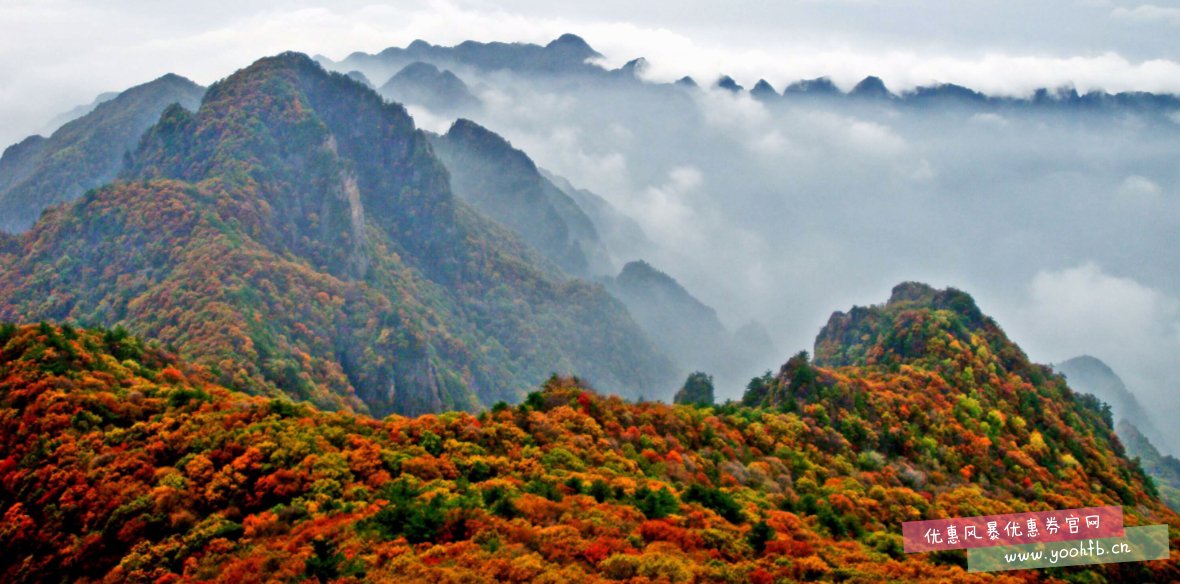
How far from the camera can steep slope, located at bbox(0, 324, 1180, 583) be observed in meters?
26.4

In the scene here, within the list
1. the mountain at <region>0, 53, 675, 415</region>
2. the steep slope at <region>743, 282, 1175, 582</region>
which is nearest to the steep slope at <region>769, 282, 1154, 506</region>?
the steep slope at <region>743, 282, 1175, 582</region>

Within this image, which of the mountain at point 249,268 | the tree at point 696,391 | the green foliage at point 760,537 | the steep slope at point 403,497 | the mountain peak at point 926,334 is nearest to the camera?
the steep slope at point 403,497

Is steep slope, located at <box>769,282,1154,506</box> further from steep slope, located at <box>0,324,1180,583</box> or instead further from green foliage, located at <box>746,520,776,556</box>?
green foliage, located at <box>746,520,776,556</box>

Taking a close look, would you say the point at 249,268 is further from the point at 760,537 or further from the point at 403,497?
the point at 760,537

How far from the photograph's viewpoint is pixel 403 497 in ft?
101

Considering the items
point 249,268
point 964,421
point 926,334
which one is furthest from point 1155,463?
point 249,268

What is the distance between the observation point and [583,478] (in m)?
35.1

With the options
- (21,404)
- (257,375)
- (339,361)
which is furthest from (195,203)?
(21,404)

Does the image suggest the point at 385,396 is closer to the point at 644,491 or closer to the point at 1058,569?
the point at 644,491

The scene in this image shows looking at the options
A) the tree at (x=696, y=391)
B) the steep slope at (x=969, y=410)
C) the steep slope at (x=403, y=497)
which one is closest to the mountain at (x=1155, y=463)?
the steep slope at (x=969, y=410)

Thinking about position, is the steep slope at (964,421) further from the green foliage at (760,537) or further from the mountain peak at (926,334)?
the green foliage at (760,537)

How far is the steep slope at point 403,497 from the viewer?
26422 mm

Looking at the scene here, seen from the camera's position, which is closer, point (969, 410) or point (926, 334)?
point (969, 410)

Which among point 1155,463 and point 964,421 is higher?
point 964,421
